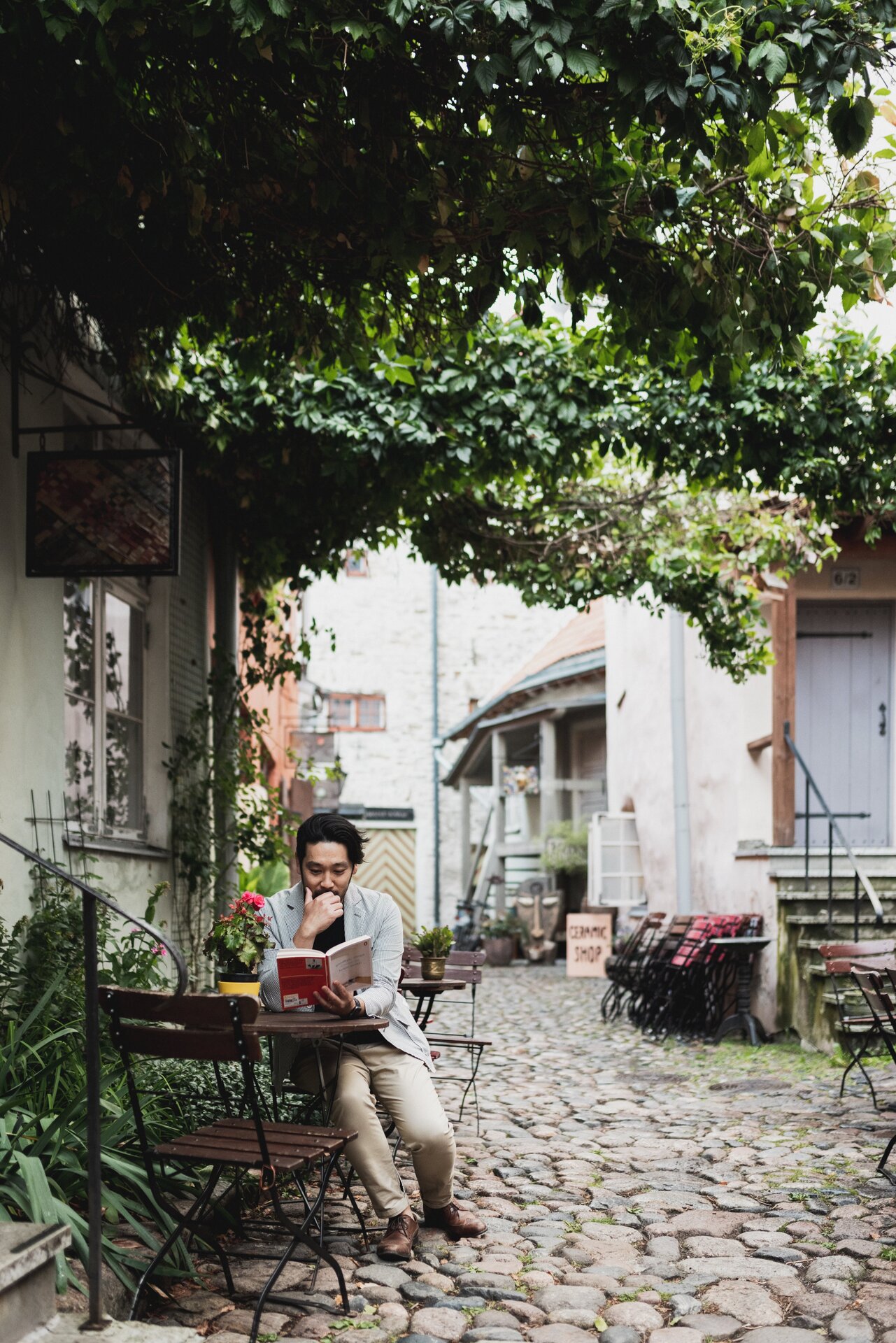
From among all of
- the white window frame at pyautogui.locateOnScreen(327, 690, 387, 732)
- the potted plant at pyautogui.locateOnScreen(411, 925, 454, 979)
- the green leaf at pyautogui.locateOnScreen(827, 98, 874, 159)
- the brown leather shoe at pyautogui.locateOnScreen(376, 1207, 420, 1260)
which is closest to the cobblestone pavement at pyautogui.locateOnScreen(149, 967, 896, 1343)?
the brown leather shoe at pyautogui.locateOnScreen(376, 1207, 420, 1260)

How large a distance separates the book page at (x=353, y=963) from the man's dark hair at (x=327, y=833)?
358 mm

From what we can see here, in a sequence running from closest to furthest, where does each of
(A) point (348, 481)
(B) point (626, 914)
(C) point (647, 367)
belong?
(C) point (647, 367), (A) point (348, 481), (B) point (626, 914)

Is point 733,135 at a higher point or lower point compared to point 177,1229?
higher

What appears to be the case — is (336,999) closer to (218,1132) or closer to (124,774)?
(218,1132)

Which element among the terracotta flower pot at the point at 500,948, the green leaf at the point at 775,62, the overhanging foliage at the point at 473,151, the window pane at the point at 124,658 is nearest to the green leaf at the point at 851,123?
the overhanging foliage at the point at 473,151

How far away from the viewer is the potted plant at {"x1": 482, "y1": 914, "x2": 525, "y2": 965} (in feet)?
60.3

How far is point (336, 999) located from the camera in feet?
14.0

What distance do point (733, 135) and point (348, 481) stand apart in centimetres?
453

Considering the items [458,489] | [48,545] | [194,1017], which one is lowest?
[194,1017]

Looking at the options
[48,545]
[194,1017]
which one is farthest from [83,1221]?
[48,545]

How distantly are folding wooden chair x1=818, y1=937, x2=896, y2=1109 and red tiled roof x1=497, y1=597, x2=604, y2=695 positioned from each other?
12211 mm

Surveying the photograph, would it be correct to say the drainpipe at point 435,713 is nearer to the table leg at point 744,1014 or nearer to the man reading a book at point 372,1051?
the table leg at point 744,1014

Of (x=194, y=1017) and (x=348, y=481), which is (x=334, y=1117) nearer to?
(x=194, y=1017)

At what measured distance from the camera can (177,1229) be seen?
3.60m
